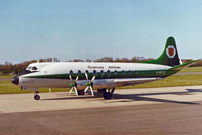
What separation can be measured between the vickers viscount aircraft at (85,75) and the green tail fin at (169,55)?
1.50 m

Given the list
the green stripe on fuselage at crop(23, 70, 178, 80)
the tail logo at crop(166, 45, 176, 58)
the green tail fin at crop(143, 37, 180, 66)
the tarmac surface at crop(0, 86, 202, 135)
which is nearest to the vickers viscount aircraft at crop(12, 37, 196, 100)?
the green stripe on fuselage at crop(23, 70, 178, 80)

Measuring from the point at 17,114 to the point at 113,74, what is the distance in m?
14.1

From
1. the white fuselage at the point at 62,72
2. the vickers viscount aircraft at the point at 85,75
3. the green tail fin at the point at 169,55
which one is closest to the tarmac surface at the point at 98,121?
the vickers viscount aircraft at the point at 85,75

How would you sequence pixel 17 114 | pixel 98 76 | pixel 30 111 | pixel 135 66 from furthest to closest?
pixel 135 66 → pixel 98 76 → pixel 30 111 → pixel 17 114

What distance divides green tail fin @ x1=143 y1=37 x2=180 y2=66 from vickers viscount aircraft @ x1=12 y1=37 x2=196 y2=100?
4.93 ft

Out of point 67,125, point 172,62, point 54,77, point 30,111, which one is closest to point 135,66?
point 172,62

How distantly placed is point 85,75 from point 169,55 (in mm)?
13224

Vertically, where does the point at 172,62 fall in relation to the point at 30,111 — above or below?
above

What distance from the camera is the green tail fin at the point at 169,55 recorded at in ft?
122

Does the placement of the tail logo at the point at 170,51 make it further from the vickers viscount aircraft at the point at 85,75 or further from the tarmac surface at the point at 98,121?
the tarmac surface at the point at 98,121

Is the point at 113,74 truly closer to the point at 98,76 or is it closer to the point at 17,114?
the point at 98,76

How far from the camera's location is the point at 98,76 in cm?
3150

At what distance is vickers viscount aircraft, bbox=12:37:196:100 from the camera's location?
94.6ft

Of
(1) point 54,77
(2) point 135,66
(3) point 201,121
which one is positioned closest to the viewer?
(3) point 201,121
